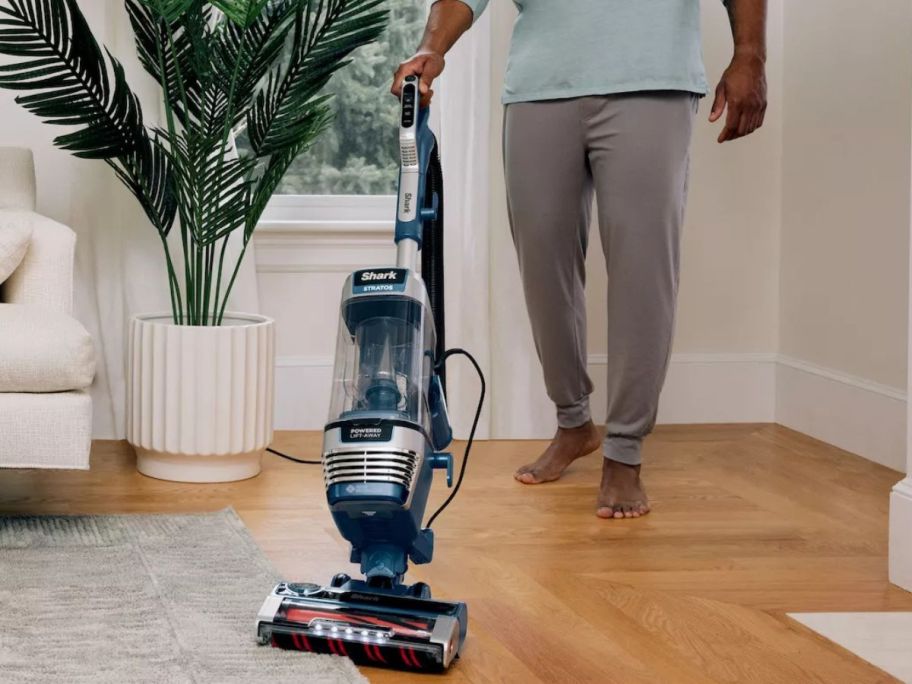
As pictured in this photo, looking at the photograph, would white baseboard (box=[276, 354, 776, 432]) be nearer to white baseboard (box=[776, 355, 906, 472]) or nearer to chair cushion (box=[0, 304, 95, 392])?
white baseboard (box=[776, 355, 906, 472])

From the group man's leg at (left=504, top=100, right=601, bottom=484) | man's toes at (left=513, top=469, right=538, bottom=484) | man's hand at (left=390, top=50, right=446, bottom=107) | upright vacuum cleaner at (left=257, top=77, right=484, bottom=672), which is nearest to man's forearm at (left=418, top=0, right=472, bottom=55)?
man's leg at (left=504, top=100, right=601, bottom=484)

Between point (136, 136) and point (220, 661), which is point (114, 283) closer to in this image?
point (136, 136)

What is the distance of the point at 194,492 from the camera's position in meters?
2.68

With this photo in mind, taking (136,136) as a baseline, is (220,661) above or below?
below

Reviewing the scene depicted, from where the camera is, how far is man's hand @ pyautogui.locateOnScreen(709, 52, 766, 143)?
239 centimetres

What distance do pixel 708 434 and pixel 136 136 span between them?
1676 mm

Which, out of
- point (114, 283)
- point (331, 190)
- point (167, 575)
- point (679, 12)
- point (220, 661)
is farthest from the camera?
point (331, 190)

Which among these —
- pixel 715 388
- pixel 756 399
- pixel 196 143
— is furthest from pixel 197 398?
pixel 756 399

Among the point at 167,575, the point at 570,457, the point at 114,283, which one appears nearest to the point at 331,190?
the point at 114,283

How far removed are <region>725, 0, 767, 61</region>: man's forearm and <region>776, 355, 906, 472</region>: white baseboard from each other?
101cm

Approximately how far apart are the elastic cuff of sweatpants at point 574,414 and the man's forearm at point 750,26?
2.74 ft

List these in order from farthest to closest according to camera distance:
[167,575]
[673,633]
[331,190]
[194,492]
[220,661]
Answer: [331,190] < [194,492] < [167,575] < [673,633] < [220,661]

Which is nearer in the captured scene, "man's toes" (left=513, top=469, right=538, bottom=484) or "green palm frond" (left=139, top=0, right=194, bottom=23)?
"green palm frond" (left=139, top=0, right=194, bottom=23)

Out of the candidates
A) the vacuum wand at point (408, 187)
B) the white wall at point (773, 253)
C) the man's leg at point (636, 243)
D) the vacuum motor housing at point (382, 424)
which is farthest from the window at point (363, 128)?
the vacuum motor housing at point (382, 424)
